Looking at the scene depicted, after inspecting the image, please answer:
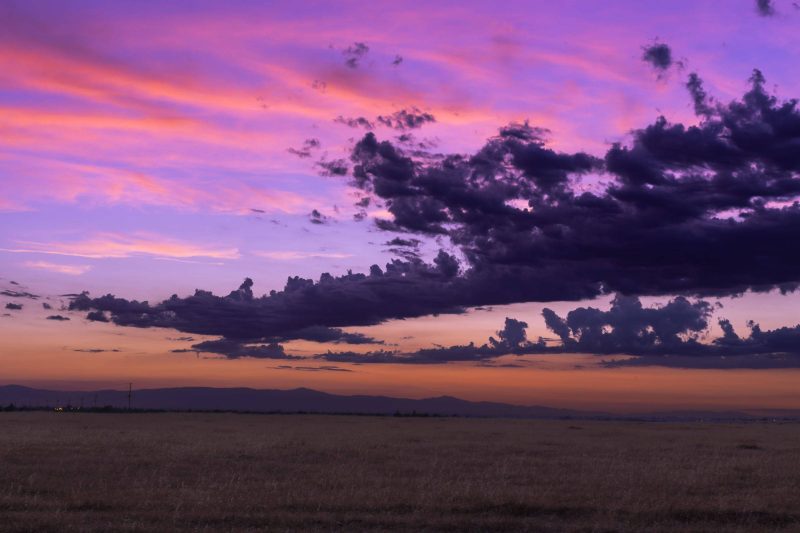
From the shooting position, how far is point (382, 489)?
2645 centimetres

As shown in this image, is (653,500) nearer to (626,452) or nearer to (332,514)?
(332,514)

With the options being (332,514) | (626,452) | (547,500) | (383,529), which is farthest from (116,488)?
(626,452)

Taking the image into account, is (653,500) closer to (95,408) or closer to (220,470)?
(220,470)

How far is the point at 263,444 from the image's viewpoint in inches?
1863

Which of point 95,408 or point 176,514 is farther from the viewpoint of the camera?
point 95,408

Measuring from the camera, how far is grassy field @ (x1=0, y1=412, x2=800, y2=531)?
68.4ft

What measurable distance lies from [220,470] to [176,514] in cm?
1236

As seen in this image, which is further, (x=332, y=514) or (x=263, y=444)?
(x=263, y=444)

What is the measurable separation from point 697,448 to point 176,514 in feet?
132

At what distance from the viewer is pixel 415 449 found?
4634 cm

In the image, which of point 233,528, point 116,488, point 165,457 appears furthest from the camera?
point 165,457

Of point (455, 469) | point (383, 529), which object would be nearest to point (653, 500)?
point (383, 529)

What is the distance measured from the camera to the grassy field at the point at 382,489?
68.4 ft

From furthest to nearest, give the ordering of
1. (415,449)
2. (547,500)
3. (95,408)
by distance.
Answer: (95,408) < (415,449) < (547,500)
